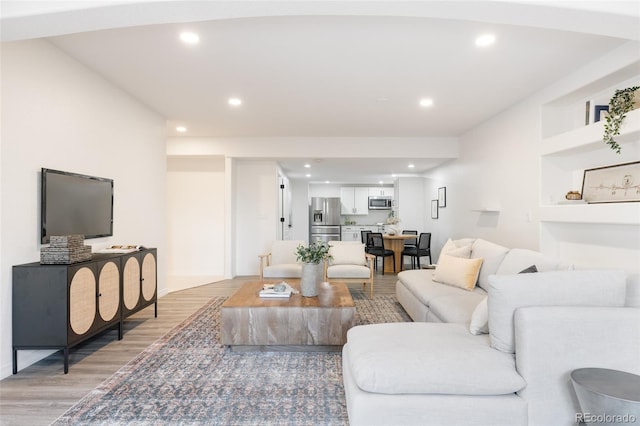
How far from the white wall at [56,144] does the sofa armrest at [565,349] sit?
347cm

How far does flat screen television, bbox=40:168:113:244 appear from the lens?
9.07 feet

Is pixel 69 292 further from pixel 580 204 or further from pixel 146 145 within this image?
pixel 580 204

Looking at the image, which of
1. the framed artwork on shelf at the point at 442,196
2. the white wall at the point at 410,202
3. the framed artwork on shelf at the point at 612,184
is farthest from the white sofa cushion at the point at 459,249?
the white wall at the point at 410,202

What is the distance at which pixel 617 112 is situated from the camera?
109 inches

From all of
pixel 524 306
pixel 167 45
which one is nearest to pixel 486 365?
pixel 524 306

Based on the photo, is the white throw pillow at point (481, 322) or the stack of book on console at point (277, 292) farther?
the stack of book on console at point (277, 292)

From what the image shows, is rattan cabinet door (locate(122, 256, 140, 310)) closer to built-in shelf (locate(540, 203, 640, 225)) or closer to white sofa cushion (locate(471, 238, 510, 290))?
white sofa cushion (locate(471, 238, 510, 290))

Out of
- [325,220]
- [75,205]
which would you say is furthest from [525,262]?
[325,220]

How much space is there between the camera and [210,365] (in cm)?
270

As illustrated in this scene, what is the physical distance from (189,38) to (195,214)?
4494 mm

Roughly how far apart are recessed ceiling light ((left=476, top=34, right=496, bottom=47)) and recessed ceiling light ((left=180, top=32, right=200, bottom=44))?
7.35 ft

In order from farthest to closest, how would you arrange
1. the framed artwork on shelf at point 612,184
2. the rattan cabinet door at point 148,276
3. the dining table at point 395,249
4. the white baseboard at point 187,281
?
the dining table at point 395,249 < the white baseboard at point 187,281 < the rattan cabinet door at point 148,276 < the framed artwork on shelf at point 612,184

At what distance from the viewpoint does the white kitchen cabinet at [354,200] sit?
1113cm

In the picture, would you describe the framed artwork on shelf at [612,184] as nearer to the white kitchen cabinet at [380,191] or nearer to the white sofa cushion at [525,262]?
the white sofa cushion at [525,262]
